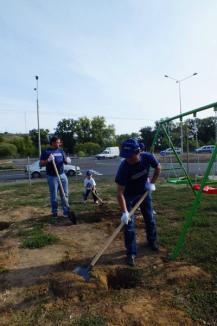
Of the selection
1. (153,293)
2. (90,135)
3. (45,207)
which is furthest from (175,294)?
(90,135)

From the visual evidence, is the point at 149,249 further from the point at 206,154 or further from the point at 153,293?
the point at 206,154

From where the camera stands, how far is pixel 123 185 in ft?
14.2

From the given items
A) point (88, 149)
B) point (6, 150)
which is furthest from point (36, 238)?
point (88, 149)

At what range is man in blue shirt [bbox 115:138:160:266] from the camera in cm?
425

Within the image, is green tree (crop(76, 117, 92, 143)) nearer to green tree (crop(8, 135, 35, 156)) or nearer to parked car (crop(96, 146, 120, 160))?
green tree (crop(8, 135, 35, 156))

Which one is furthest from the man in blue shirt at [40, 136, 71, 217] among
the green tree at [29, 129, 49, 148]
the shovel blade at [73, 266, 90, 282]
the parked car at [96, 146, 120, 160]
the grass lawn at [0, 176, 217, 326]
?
the green tree at [29, 129, 49, 148]

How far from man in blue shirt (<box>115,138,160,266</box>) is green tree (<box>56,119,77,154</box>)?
70.2 meters

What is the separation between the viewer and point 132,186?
4.60 meters

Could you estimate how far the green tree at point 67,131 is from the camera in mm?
75312

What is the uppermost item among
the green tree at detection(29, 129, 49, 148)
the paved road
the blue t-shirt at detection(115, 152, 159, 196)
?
the green tree at detection(29, 129, 49, 148)

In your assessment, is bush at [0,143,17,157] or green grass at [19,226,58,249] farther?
bush at [0,143,17,157]

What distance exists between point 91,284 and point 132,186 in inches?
53.6

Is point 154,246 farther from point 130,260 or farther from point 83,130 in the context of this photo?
point 83,130

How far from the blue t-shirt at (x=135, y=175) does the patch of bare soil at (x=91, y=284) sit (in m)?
0.90
